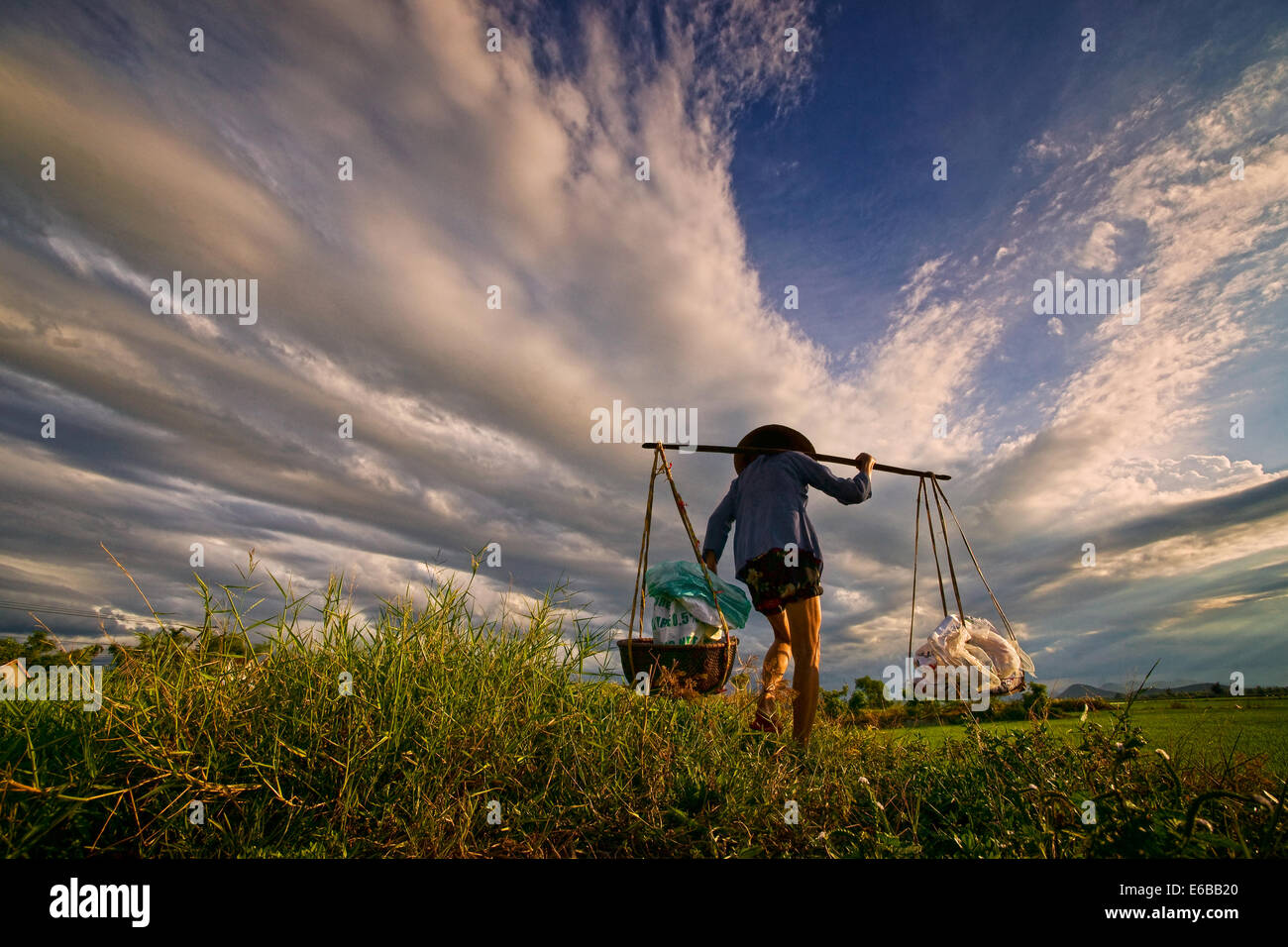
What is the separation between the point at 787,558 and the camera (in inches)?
172

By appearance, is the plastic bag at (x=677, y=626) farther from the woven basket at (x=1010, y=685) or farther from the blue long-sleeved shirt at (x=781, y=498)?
the woven basket at (x=1010, y=685)

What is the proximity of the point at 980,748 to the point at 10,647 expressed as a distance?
23.5 feet

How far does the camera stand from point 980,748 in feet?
11.1

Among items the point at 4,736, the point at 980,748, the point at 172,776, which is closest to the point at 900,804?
the point at 980,748

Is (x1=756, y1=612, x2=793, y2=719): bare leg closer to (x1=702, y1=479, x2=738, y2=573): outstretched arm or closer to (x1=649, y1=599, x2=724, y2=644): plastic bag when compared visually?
(x1=649, y1=599, x2=724, y2=644): plastic bag

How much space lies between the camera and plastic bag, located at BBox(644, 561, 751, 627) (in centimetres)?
498

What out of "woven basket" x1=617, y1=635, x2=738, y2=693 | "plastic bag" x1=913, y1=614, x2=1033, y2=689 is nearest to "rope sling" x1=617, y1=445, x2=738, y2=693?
"woven basket" x1=617, y1=635, x2=738, y2=693

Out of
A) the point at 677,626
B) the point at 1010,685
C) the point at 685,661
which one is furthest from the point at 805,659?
the point at 1010,685
